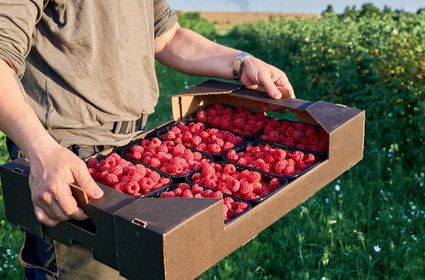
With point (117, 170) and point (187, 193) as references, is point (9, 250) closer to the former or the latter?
point (117, 170)

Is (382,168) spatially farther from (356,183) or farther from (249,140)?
(249,140)

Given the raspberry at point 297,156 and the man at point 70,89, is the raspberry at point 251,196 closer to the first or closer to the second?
the raspberry at point 297,156

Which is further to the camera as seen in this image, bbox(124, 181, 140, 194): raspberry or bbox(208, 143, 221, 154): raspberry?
bbox(208, 143, 221, 154): raspberry

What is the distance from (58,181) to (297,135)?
3.00 ft

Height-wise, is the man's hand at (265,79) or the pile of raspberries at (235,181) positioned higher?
the man's hand at (265,79)

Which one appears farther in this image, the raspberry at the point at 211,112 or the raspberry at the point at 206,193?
the raspberry at the point at 211,112

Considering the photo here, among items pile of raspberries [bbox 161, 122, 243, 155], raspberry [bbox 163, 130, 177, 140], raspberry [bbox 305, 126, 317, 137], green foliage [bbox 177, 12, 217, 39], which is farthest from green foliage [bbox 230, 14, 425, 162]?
green foliage [bbox 177, 12, 217, 39]

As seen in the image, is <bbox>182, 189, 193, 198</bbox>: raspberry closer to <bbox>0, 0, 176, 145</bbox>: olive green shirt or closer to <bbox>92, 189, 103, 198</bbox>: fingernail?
<bbox>92, 189, 103, 198</bbox>: fingernail

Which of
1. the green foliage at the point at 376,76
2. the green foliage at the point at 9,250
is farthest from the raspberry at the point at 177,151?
the green foliage at the point at 376,76

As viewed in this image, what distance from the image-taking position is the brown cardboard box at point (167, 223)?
4.59 ft

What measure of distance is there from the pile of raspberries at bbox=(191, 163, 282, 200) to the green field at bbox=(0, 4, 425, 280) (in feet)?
4.82

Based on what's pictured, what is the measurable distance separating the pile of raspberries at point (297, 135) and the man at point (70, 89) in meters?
0.12

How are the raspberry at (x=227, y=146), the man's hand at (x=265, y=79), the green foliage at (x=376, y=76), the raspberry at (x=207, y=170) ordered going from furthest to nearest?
the green foliage at (x=376, y=76)
the man's hand at (x=265, y=79)
the raspberry at (x=227, y=146)
the raspberry at (x=207, y=170)

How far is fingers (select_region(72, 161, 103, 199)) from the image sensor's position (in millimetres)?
1531
